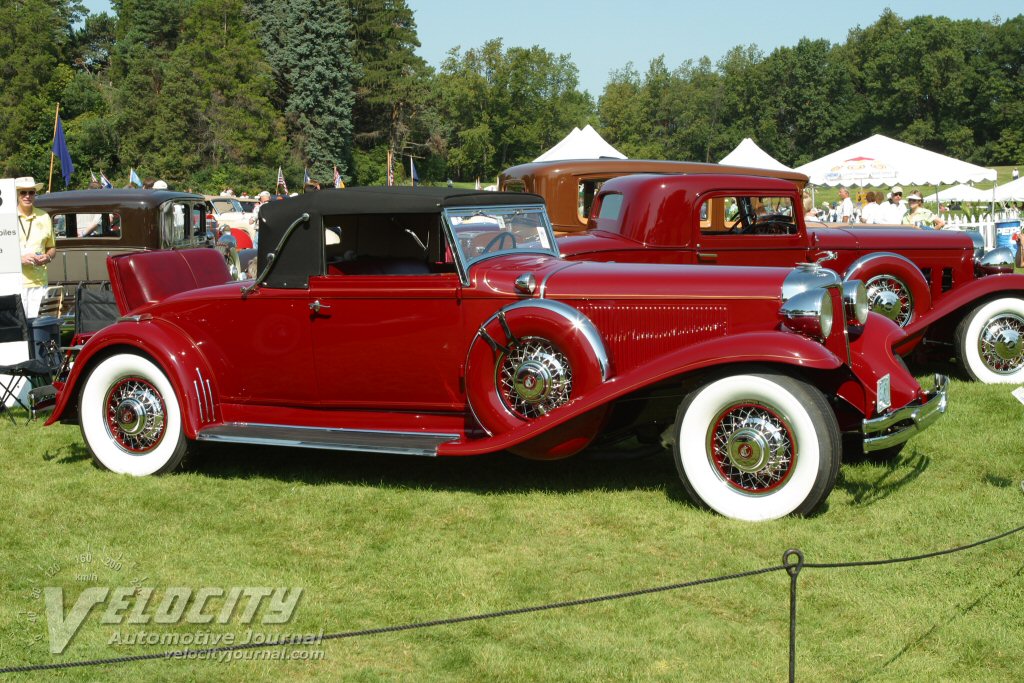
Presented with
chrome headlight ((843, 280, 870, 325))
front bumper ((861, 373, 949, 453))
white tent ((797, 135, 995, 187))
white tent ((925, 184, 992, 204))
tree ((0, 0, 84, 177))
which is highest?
tree ((0, 0, 84, 177))

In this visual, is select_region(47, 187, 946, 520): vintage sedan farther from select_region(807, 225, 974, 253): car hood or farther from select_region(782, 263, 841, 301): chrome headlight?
select_region(807, 225, 974, 253): car hood

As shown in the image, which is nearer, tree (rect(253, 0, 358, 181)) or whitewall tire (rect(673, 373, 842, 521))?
whitewall tire (rect(673, 373, 842, 521))

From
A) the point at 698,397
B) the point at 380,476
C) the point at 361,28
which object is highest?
the point at 361,28

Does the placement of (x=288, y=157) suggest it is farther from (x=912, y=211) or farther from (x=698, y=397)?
(x=698, y=397)

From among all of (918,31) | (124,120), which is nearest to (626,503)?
(124,120)

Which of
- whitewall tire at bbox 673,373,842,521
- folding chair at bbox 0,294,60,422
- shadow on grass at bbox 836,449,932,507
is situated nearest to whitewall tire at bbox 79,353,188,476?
folding chair at bbox 0,294,60,422

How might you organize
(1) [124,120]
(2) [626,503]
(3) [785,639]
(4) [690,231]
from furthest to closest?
1. (1) [124,120]
2. (4) [690,231]
3. (2) [626,503]
4. (3) [785,639]

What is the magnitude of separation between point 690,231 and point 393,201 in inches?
148

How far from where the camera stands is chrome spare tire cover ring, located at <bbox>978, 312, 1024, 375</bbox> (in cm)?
873

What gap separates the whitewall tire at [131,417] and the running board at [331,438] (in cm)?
35

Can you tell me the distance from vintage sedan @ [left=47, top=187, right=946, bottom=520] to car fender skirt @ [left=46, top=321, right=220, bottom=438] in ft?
0.04

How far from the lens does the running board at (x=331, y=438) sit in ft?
18.3

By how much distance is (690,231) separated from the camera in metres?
8.98

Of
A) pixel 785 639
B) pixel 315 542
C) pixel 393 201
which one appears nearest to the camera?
pixel 785 639
